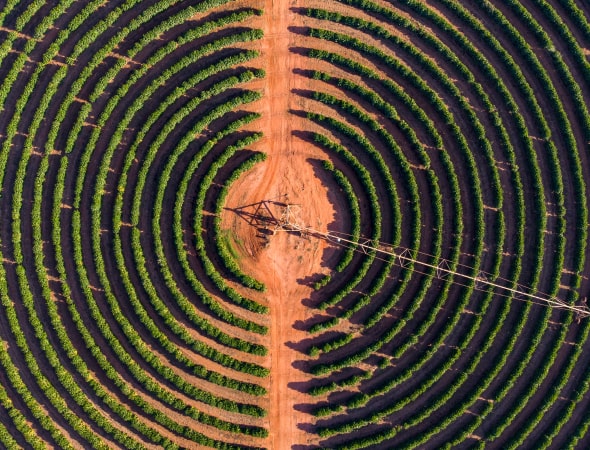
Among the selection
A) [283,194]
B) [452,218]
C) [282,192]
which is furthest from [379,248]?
[282,192]

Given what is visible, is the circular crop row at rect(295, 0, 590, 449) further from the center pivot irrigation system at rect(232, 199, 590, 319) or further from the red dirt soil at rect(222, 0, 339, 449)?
the red dirt soil at rect(222, 0, 339, 449)

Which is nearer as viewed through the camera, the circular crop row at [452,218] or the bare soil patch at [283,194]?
the circular crop row at [452,218]

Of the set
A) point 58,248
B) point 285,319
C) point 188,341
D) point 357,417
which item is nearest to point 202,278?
point 188,341

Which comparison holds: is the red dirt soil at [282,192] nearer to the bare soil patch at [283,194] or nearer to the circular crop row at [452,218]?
the bare soil patch at [283,194]

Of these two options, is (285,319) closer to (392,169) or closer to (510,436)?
(392,169)

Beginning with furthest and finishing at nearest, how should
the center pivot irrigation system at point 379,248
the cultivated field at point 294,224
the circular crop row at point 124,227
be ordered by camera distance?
the center pivot irrigation system at point 379,248 < the cultivated field at point 294,224 < the circular crop row at point 124,227

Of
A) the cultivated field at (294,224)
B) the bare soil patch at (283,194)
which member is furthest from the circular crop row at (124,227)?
the bare soil patch at (283,194)

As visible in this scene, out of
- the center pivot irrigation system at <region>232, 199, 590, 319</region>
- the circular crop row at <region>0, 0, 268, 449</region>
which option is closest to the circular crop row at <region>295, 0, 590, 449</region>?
the center pivot irrigation system at <region>232, 199, 590, 319</region>
